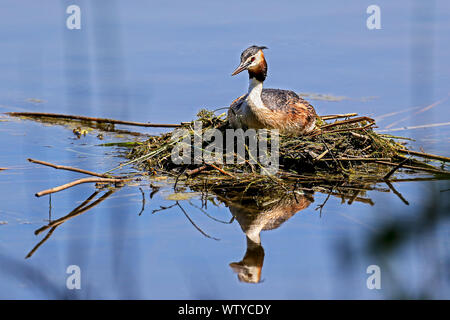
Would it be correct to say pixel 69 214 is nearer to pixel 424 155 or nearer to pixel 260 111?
pixel 260 111

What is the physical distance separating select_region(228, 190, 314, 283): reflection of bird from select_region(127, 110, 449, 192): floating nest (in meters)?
0.34

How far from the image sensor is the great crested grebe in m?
6.66

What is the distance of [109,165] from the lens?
268 inches

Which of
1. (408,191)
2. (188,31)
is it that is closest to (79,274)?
(408,191)

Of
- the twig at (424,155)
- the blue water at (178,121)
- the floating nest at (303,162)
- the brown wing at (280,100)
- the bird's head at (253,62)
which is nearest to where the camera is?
the blue water at (178,121)

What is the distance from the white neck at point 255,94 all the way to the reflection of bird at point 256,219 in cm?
124

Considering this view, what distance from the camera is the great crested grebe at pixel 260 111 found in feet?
21.9

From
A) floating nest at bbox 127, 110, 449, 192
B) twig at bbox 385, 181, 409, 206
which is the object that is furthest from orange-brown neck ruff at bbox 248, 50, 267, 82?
twig at bbox 385, 181, 409, 206

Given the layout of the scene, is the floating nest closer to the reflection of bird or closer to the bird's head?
the reflection of bird

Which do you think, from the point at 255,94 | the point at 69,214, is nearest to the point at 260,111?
the point at 255,94

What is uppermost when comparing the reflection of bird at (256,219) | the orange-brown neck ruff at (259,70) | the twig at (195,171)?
the orange-brown neck ruff at (259,70)

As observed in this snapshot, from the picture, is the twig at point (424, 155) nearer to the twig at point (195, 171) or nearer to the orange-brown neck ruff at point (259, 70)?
the orange-brown neck ruff at point (259, 70)

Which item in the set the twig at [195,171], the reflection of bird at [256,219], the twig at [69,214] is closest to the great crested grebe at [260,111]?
the twig at [195,171]

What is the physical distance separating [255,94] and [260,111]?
8.5 inches
